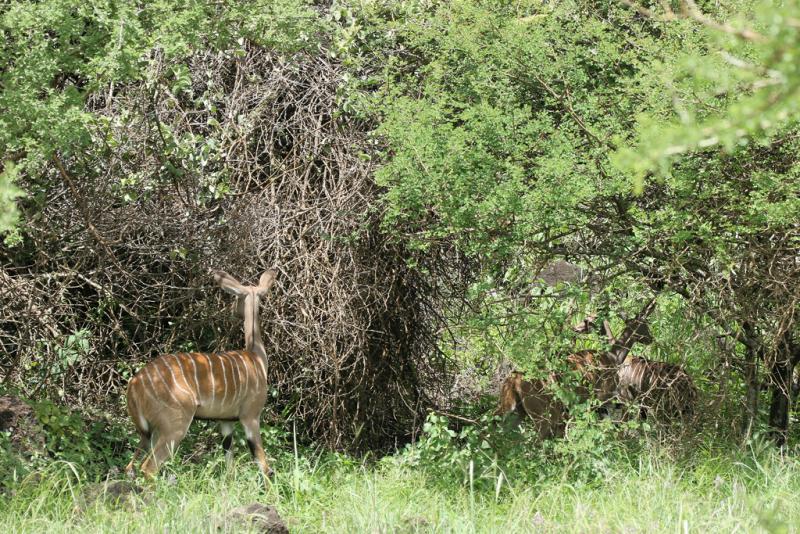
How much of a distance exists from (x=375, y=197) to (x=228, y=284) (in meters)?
1.17

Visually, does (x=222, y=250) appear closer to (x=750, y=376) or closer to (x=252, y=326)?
(x=252, y=326)

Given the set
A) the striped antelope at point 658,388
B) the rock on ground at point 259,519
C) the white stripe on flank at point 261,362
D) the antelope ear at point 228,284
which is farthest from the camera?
the white stripe on flank at point 261,362

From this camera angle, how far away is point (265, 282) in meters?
6.28

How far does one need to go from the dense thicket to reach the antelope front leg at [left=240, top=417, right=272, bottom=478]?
24.9 inches

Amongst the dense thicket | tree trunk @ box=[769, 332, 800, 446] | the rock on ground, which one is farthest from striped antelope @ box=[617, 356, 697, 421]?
the rock on ground

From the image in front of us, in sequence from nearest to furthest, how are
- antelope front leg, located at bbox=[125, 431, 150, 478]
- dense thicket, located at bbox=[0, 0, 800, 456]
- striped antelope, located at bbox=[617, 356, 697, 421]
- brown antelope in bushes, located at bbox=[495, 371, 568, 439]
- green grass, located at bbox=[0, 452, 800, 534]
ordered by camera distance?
green grass, located at bbox=[0, 452, 800, 534]
dense thicket, located at bbox=[0, 0, 800, 456]
antelope front leg, located at bbox=[125, 431, 150, 478]
striped antelope, located at bbox=[617, 356, 697, 421]
brown antelope in bushes, located at bbox=[495, 371, 568, 439]

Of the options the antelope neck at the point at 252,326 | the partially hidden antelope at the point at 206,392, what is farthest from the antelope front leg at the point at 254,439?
the antelope neck at the point at 252,326

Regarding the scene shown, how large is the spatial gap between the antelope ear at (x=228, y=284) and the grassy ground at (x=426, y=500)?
0.93 metres

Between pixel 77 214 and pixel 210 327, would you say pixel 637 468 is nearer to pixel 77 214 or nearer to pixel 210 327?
pixel 210 327

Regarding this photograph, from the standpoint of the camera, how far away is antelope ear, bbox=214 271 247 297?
614cm

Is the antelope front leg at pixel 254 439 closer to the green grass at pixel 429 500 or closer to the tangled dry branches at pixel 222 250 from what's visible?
the green grass at pixel 429 500

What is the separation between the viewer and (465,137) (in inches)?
228

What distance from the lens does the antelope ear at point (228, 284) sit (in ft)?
20.2

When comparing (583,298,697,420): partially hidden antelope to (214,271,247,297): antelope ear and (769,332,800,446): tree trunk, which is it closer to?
(769,332,800,446): tree trunk
